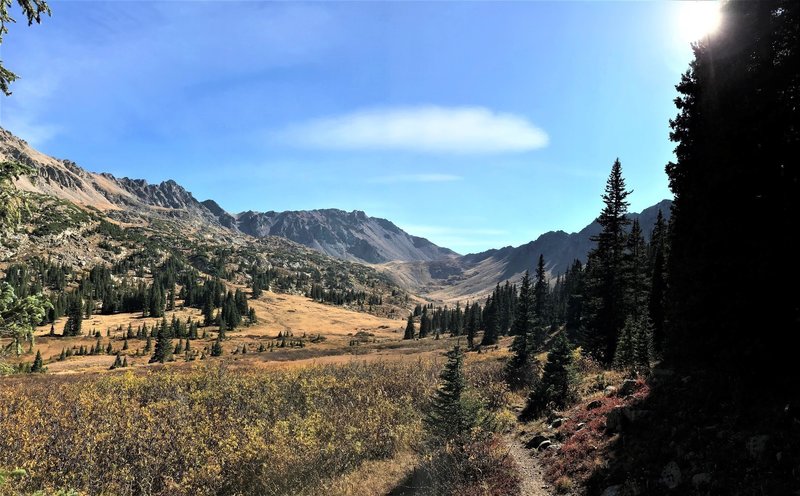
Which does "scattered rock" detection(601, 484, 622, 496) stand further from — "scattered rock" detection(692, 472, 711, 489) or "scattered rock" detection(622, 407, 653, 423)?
"scattered rock" detection(622, 407, 653, 423)

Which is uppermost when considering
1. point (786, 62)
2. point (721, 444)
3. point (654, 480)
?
point (786, 62)

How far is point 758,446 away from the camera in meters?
10.3

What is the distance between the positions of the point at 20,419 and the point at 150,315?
6231 inches

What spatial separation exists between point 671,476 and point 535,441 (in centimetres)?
821

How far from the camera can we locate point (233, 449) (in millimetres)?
18703

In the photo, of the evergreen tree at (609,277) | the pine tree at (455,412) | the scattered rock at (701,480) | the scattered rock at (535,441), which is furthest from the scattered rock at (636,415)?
the evergreen tree at (609,277)

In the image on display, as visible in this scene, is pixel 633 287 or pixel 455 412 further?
pixel 633 287

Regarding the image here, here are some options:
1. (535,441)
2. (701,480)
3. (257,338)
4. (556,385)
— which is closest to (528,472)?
→ (535,441)

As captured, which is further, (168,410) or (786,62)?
(168,410)

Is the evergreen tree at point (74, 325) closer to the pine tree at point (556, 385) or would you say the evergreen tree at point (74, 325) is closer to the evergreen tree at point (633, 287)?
the pine tree at point (556, 385)

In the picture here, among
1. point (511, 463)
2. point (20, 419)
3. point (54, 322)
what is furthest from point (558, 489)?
point (54, 322)

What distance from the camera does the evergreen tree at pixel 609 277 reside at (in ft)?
114

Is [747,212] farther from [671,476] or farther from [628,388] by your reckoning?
[628,388]

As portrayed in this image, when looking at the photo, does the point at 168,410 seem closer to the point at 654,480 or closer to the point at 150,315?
the point at 654,480
